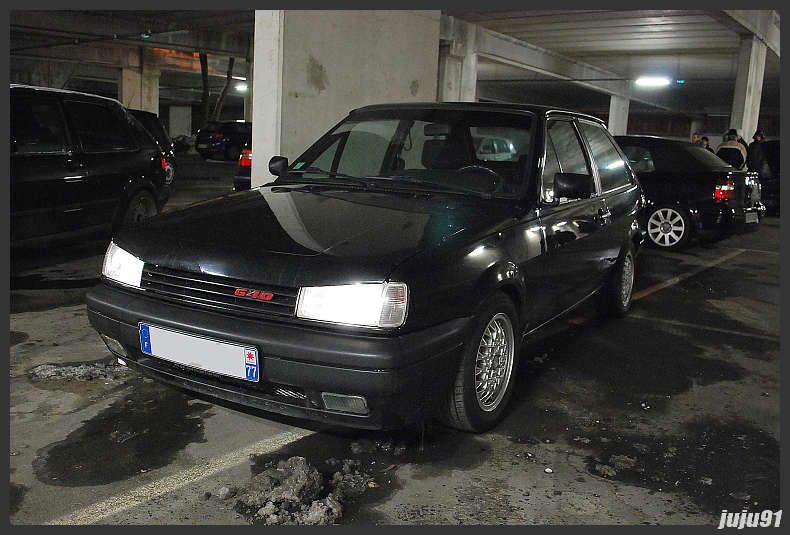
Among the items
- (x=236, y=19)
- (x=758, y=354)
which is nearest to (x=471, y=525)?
(x=758, y=354)

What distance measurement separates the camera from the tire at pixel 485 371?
10.2 ft

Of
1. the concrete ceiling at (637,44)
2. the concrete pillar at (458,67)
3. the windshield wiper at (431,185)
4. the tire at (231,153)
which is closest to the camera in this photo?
the windshield wiper at (431,185)

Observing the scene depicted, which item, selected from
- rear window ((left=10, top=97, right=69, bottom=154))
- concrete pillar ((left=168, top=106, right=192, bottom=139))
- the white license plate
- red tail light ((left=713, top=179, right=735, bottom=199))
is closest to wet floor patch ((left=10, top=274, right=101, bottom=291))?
rear window ((left=10, top=97, right=69, bottom=154))

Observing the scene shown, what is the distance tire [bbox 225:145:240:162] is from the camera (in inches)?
1041

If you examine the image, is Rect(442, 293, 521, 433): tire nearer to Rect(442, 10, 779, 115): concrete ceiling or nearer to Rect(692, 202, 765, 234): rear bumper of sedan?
Rect(692, 202, 765, 234): rear bumper of sedan

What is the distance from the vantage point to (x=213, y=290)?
9.66ft

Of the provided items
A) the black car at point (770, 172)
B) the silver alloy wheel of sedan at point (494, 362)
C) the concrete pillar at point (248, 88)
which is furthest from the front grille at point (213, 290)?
the concrete pillar at point (248, 88)

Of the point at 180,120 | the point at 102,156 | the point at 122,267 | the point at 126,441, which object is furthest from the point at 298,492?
the point at 180,120

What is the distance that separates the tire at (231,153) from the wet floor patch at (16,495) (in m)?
24.5

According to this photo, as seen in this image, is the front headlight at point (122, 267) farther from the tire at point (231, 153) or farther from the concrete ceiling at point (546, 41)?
the tire at point (231, 153)

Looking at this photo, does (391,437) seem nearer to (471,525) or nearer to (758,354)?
(471,525)

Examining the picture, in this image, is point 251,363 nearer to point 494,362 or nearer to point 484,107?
point 494,362

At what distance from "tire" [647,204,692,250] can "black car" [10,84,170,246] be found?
6256 millimetres

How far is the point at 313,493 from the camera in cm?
272
